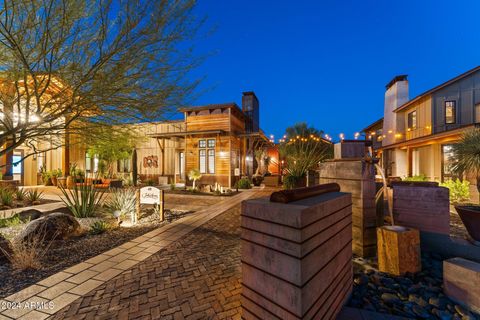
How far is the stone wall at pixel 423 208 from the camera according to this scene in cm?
329

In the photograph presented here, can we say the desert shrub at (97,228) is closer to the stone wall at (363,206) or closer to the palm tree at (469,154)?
the stone wall at (363,206)

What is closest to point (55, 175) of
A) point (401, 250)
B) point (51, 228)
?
point (51, 228)

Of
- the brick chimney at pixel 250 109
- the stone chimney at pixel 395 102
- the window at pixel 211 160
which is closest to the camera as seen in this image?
the window at pixel 211 160

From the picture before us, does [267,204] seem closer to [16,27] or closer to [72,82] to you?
[72,82]

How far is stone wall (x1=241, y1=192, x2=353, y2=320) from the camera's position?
4.40 feet

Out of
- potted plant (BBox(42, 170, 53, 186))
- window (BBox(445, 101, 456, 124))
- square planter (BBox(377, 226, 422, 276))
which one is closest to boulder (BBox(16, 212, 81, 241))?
square planter (BBox(377, 226, 422, 276))

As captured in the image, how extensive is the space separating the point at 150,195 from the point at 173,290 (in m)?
3.87

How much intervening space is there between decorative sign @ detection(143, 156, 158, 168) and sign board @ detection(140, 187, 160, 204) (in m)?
10.7

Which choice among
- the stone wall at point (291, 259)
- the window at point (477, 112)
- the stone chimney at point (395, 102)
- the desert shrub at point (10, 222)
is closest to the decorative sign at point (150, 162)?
the desert shrub at point (10, 222)

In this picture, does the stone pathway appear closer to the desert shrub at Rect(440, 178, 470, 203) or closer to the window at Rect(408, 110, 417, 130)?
the desert shrub at Rect(440, 178, 470, 203)

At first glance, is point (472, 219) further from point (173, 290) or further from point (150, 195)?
point (150, 195)

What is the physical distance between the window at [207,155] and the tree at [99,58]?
1103 centimetres

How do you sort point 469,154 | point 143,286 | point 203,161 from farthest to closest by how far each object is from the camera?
point 203,161
point 469,154
point 143,286

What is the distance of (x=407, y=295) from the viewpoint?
235 cm
